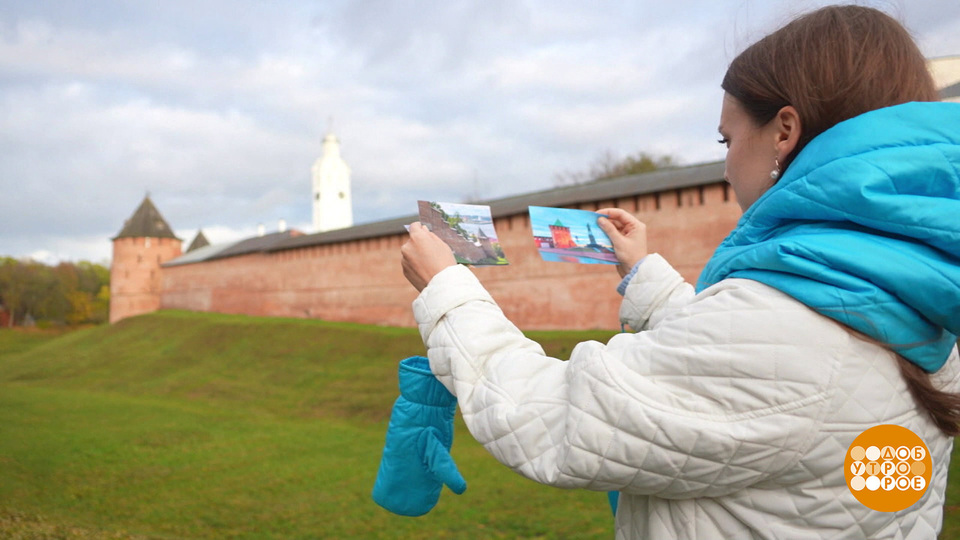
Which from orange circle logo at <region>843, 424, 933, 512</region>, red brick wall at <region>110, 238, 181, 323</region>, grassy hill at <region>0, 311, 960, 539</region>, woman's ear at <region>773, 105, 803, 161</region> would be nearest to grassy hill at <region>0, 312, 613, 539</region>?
grassy hill at <region>0, 311, 960, 539</region>

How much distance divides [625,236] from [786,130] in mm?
772

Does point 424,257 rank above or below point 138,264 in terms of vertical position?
below

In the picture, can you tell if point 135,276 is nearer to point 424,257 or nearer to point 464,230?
point 464,230

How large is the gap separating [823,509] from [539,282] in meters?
13.8

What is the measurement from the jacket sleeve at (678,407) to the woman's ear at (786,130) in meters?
0.24

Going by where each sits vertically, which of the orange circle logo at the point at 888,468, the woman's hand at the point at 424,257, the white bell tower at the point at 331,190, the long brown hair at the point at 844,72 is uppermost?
the white bell tower at the point at 331,190

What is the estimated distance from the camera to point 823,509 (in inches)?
31.9

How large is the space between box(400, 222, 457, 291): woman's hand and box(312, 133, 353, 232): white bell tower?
39.7 metres

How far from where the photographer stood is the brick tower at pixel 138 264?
93.3 feet

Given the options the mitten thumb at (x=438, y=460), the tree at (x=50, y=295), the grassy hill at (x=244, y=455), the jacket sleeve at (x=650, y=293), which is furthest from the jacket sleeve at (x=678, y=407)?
the tree at (x=50, y=295)

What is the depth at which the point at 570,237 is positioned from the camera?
1646 mm

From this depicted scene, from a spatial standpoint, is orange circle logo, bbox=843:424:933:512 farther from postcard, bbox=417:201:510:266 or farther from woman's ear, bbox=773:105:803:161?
postcard, bbox=417:201:510:266

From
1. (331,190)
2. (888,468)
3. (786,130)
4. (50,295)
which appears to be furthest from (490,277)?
(50,295)

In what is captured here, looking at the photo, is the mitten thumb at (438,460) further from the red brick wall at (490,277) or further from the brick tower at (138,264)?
the brick tower at (138,264)
